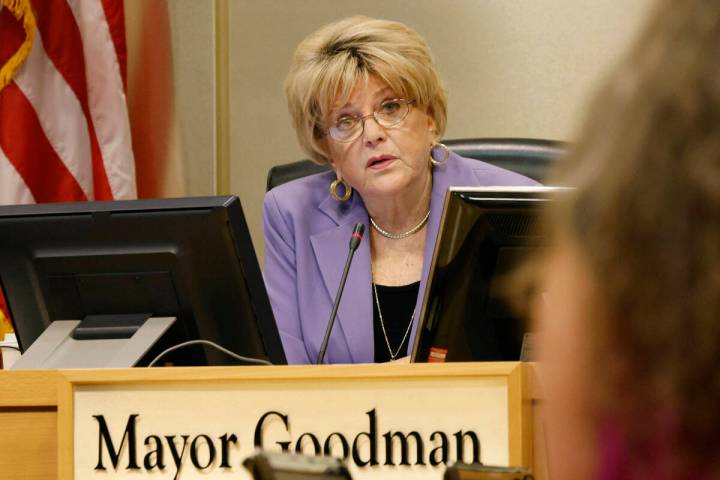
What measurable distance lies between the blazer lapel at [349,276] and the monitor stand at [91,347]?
796 millimetres

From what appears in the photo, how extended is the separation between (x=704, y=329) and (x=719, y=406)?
3cm

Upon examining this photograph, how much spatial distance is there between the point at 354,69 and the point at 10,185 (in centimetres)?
119

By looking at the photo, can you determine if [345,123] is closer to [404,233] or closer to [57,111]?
[404,233]

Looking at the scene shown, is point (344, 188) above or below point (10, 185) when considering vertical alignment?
below

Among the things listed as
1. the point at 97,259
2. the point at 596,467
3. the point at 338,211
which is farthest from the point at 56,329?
the point at 596,467

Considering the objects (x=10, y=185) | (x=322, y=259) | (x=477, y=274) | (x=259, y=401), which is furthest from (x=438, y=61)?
(x=259, y=401)

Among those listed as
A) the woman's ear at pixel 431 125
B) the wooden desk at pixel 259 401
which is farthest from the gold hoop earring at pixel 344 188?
the wooden desk at pixel 259 401

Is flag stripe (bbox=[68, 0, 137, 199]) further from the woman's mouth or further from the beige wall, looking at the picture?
the woman's mouth

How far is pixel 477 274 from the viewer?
1428mm

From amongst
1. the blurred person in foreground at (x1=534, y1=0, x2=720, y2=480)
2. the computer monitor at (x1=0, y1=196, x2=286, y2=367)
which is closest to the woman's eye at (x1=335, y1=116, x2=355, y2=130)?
the computer monitor at (x1=0, y1=196, x2=286, y2=367)

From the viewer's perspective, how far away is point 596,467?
13.6 inches

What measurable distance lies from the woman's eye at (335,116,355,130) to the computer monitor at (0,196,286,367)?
37.9 inches

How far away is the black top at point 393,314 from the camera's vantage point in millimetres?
2332

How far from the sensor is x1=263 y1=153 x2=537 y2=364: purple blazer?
226 centimetres
